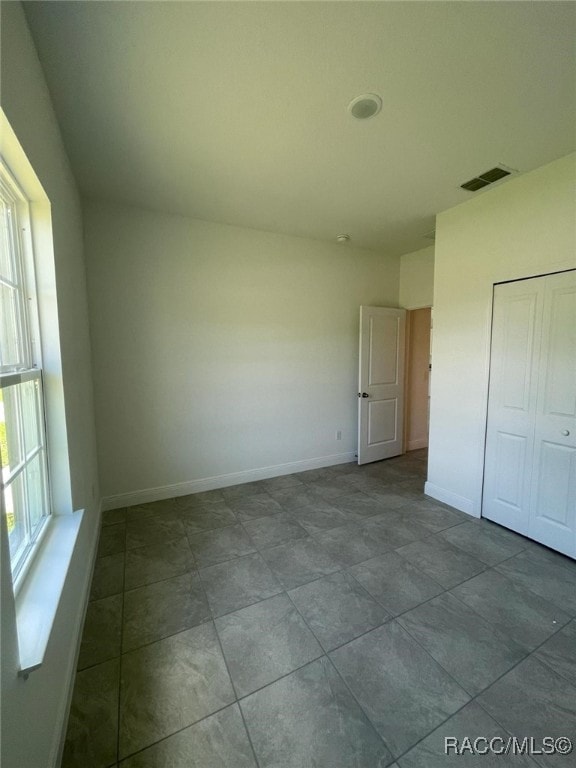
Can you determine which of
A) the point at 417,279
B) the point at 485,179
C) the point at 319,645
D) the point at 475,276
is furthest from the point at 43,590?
the point at 417,279

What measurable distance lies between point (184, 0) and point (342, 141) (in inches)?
41.3

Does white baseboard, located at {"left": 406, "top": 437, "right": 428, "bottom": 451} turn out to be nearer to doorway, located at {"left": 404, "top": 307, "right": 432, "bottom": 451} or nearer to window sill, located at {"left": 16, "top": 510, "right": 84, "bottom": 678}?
doorway, located at {"left": 404, "top": 307, "right": 432, "bottom": 451}

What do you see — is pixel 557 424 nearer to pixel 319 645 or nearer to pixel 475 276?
pixel 475 276

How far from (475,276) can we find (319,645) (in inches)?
114

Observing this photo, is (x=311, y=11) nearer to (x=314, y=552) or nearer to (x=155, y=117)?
(x=155, y=117)

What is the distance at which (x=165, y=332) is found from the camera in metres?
2.97

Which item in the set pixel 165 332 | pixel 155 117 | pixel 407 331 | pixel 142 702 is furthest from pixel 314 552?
pixel 407 331

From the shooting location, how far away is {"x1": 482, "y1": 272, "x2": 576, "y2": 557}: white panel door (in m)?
2.13

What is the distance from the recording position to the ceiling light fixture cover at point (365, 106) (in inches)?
62.1

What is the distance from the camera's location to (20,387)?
4.52 ft

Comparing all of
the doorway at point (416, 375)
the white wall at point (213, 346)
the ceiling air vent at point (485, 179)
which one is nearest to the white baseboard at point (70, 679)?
the white wall at point (213, 346)

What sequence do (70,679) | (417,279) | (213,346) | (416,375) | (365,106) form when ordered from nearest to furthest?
(70,679) < (365,106) < (213,346) < (417,279) < (416,375)

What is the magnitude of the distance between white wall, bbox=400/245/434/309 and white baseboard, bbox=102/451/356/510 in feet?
7.27

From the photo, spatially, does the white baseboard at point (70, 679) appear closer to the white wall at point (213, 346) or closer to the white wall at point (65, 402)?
the white wall at point (65, 402)
